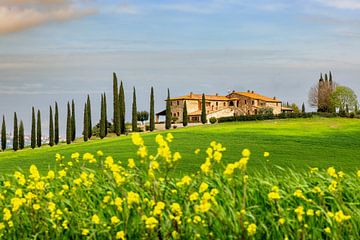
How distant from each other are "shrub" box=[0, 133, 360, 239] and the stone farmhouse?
7540cm

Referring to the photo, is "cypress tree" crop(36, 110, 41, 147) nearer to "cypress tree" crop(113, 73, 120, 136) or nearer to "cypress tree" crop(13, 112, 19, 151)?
"cypress tree" crop(13, 112, 19, 151)

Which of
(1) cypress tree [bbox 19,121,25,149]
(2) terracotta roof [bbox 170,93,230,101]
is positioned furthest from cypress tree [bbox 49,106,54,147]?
(2) terracotta roof [bbox 170,93,230,101]

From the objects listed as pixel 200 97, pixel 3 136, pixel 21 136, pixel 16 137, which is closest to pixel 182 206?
pixel 16 137

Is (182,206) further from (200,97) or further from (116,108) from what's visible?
(200,97)

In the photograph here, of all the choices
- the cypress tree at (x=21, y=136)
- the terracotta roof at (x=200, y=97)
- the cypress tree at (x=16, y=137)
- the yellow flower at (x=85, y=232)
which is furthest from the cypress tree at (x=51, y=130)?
the yellow flower at (x=85, y=232)

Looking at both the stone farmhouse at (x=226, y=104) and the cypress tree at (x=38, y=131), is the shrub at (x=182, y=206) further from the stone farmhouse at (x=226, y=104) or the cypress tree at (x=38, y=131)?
the stone farmhouse at (x=226, y=104)

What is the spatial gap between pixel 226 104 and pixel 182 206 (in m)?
83.7

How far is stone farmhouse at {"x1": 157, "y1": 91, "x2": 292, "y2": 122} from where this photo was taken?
3376 inches

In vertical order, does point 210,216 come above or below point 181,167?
above

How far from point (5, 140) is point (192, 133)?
2895cm

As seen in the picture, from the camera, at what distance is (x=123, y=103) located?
60.9 metres

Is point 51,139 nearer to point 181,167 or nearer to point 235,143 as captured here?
point 235,143

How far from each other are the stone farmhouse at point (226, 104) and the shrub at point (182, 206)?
7540cm

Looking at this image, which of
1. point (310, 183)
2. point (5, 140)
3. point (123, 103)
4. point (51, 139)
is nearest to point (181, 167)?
point (310, 183)
